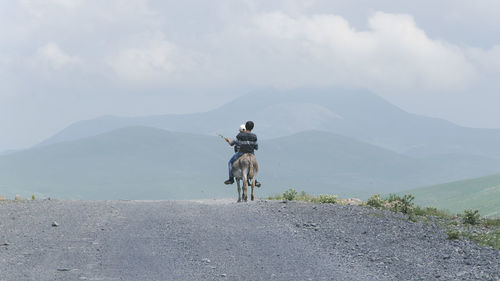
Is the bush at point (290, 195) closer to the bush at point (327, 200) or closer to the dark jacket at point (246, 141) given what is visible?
the bush at point (327, 200)

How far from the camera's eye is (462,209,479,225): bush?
69.4 ft

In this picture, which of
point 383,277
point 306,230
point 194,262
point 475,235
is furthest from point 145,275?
point 475,235

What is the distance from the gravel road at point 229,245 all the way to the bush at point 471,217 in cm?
336

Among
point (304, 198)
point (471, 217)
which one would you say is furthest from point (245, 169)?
point (471, 217)

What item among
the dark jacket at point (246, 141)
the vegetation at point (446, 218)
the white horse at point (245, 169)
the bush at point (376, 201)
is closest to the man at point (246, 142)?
the dark jacket at point (246, 141)

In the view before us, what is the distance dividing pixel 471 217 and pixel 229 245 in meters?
11.1

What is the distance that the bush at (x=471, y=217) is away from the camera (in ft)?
69.4

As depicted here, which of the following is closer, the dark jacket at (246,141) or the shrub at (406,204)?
the shrub at (406,204)

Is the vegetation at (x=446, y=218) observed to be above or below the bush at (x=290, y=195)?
below

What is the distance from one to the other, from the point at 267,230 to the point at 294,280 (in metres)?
5.23

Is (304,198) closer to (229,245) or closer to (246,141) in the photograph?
(246,141)

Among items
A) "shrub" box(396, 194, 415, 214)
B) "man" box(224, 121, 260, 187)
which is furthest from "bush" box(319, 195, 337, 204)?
"man" box(224, 121, 260, 187)

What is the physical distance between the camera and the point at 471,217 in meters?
21.2

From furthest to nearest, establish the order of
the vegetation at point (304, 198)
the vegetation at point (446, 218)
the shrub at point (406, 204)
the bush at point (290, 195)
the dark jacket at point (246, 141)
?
the bush at point (290, 195) < the vegetation at point (304, 198) < the dark jacket at point (246, 141) < the shrub at point (406, 204) < the vegetation at point (446, 218)
